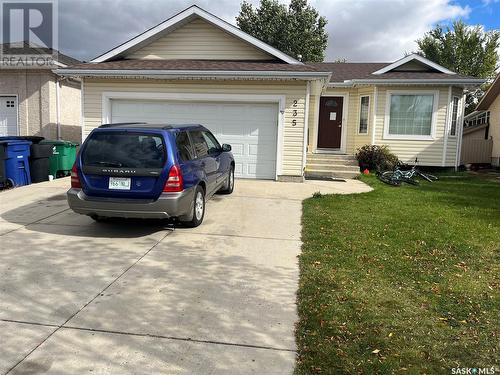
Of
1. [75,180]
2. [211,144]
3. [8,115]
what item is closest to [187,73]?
[211,144]

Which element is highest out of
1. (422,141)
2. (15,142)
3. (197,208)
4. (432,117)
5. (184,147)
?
(432,117)

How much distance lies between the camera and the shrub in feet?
46.9

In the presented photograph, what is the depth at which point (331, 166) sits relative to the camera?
13.9m

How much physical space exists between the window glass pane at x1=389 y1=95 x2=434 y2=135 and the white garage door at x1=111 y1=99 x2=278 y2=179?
5655mm

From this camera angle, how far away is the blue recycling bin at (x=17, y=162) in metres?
9.95

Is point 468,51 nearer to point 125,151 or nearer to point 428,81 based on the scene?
point 428,81

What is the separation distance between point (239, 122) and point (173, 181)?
20.5 feet

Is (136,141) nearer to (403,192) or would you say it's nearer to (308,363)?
(308,363)

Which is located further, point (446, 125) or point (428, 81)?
point (446, 125)

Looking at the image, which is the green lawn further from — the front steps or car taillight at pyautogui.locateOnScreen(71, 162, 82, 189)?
the front steps

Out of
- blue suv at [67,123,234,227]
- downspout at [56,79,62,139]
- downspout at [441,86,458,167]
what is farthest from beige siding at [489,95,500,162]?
downspout at [56,79,62,139]

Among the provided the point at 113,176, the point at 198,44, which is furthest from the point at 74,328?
the point at 198,44

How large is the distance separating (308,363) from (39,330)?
223 centimetres

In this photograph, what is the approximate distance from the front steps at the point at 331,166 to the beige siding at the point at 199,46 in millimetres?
3804
